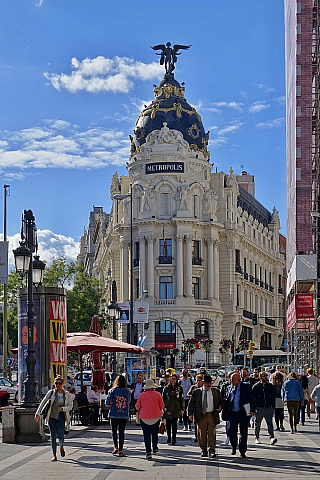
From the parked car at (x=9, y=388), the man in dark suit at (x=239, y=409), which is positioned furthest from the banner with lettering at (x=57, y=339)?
the parked car at (x=9, y=388)

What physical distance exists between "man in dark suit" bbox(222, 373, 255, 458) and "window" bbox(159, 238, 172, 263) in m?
66.1

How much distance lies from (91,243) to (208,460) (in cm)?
14234

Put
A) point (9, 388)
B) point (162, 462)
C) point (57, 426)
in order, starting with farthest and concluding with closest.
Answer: point (9, 388)
point (57, 426)
point (162, 462)

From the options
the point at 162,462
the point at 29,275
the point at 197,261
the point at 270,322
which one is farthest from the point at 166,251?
the point at 162,462

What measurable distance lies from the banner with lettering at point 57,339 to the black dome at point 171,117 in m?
60.9

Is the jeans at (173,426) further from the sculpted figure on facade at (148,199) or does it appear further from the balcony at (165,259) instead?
the sculpted figure on facade at (148,199)

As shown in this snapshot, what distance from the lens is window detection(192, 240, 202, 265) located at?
86062mm

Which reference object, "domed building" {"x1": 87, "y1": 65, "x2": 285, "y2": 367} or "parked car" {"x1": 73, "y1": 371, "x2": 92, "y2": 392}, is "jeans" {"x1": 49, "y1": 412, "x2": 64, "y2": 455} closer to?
"parked car" {"x1": 73, "y1": 371, "x2": 92, "y2": 392}

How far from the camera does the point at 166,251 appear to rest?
84.1 m

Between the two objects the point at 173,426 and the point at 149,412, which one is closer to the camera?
the point at 149,412

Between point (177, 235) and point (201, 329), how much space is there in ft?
30.3

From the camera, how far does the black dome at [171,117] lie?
285ft

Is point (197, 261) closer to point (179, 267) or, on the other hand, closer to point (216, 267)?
point (216, 267)

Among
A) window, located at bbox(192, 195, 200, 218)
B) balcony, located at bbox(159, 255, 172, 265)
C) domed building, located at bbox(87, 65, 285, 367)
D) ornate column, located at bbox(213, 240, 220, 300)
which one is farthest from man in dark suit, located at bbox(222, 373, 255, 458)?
ornate column, located at bbox(213, 240, 220, 300)
